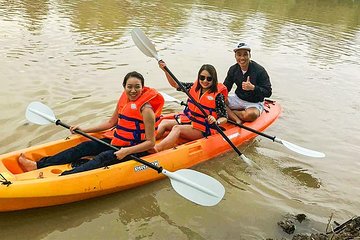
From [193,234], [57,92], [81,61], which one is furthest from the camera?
[81,61]

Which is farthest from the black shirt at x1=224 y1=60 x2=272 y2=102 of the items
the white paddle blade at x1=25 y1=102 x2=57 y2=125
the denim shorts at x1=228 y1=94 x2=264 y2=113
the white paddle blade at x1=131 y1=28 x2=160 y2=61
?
the white paddle blade at x1=25 y1=102 x2=57 y2=125

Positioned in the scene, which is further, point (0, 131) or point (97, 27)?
point (97, 27)

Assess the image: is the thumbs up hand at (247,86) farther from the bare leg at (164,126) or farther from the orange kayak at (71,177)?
the bare leg at (164,126)

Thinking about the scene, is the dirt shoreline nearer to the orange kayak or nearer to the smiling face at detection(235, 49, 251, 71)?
the orange kayak

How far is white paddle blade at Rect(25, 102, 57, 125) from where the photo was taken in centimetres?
460

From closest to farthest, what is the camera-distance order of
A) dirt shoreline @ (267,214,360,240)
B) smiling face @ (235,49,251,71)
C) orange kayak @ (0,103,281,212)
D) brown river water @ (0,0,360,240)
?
dirt shoreline @ (267,214,360,240) < orange kayak @ (0,103,281,212) < brown river water @ (0,0,360,240) < smiling face @ (235,49,251,71)

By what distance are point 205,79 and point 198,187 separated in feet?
4.76

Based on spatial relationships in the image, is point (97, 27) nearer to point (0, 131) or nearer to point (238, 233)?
point (0, 131)

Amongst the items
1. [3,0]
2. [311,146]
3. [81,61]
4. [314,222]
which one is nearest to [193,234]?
[314,222]

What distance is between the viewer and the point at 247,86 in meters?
5.38

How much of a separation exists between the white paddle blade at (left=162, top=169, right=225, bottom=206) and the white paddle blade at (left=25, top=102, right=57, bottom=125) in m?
1.60

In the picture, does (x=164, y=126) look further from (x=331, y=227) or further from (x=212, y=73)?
(x=331, y=227)

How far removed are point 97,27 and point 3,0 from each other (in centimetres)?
473

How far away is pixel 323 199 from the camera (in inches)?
183
